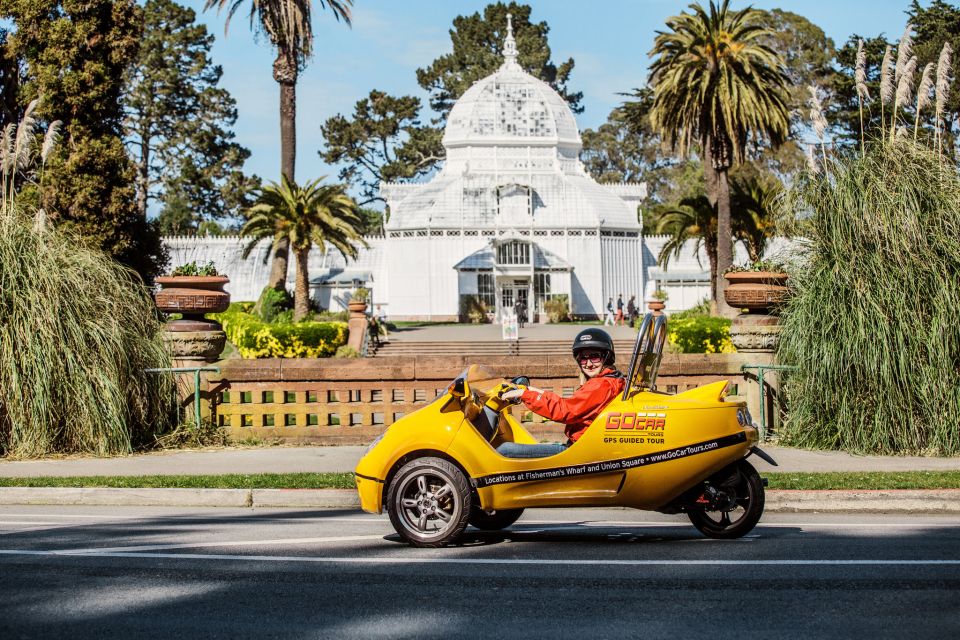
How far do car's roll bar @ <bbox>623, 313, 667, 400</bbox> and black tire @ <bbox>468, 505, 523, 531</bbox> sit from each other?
1.32m

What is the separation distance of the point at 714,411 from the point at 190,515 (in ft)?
15.9

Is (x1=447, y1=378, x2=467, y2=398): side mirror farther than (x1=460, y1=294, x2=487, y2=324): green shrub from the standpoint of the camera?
No

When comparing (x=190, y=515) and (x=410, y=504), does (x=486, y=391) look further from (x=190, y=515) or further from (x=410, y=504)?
(x=190, y=515)

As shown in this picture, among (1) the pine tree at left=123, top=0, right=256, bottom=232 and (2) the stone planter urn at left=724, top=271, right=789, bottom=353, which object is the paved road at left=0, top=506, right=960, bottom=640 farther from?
(1) the pine tree at left=123, top=0, right=256, bottom=232

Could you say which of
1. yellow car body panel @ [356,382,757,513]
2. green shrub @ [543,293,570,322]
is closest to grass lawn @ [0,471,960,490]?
yellow car body panel @ [356,382,757,513]

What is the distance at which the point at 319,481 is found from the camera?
1124 cm

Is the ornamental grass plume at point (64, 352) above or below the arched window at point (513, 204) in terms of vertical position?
below

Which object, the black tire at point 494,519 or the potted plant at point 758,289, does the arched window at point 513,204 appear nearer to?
the potted plant at point 758,289

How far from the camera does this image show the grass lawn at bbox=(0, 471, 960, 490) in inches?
408

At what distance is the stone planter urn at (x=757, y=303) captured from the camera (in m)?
15.4

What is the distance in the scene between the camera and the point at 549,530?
858cm

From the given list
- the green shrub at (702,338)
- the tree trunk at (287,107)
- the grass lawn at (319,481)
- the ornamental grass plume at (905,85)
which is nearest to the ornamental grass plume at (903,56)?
the ornamental grass plume at (905,85)

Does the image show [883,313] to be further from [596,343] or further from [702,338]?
[702,338]

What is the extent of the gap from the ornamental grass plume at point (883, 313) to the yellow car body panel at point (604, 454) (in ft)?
21.9
